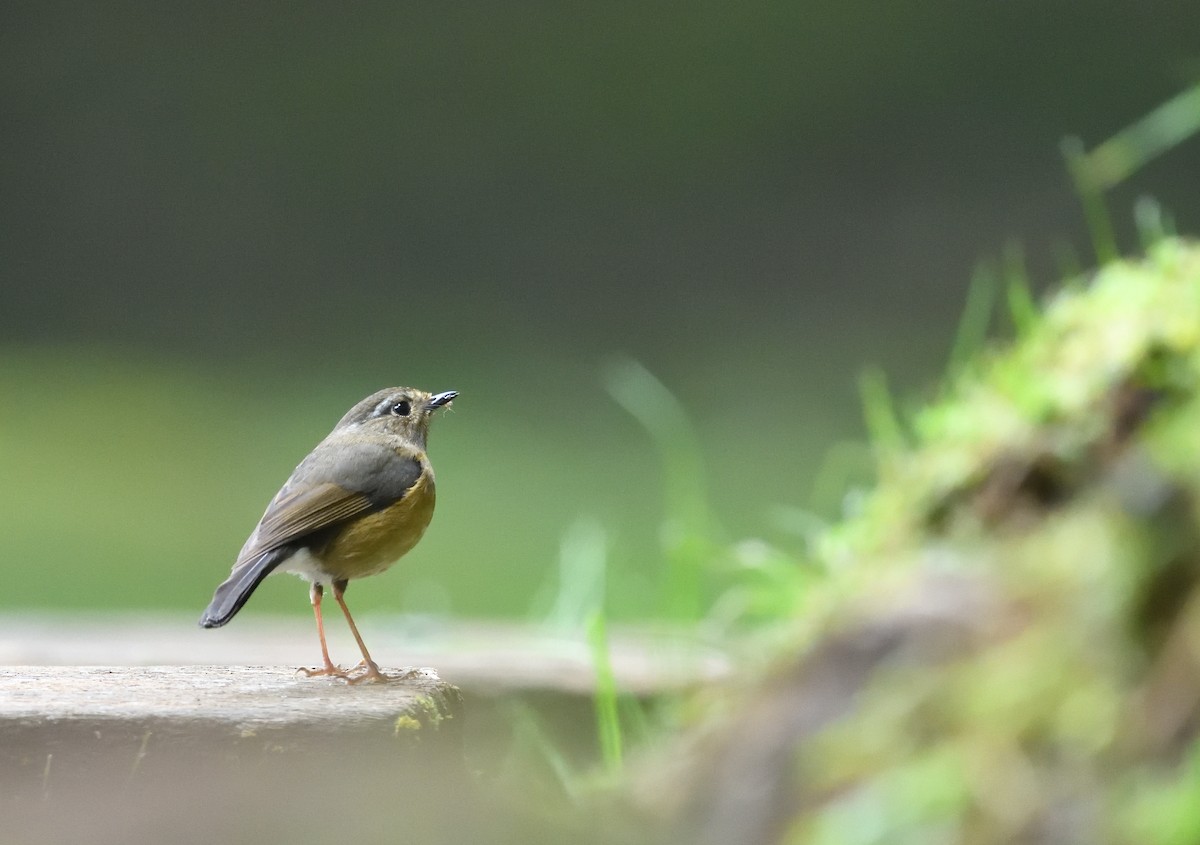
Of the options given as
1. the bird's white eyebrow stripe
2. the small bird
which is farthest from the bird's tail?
the bird's white eyebrow stripe

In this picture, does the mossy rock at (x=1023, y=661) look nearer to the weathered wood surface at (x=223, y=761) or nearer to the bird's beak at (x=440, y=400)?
A: the weathered wood surface at (x=223, y=761)

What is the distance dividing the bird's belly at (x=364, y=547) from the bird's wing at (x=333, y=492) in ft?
0.07

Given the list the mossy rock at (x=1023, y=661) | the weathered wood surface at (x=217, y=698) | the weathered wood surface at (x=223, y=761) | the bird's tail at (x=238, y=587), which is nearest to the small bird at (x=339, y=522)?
the bird's tail at (x=238, y=587)

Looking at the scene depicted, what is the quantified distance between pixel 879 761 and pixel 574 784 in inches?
30.0

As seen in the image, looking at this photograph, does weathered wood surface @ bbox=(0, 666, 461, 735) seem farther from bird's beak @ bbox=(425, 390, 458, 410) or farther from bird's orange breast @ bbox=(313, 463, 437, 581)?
bird's beak @ bbox=(425, 390, 458, 410)

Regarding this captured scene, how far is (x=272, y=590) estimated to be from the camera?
22.9 feet

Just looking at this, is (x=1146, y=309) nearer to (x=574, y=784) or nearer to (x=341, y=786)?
(x=574, y=784)

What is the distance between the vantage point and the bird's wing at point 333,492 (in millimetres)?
2262

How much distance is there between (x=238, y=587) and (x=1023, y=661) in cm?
130

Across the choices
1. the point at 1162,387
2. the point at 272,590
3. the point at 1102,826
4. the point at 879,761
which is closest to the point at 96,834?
the point at 879,761

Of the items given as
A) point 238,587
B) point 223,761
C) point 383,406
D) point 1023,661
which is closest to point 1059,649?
point 1023,661

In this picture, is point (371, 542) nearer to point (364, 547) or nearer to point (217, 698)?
point (364, 547)

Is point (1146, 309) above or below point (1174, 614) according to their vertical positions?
above

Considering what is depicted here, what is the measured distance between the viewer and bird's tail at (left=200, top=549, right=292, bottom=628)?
206 centimetres
